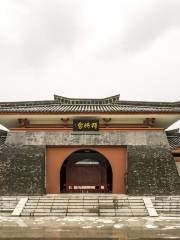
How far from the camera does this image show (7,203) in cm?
1648

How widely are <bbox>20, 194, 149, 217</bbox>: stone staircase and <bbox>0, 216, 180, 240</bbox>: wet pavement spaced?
83cm

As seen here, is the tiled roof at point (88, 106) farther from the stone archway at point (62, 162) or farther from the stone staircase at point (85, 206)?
the stone staircase at point (85, 206)

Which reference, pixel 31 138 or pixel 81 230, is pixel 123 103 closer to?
pixel 31 138

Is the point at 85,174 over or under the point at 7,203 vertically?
over

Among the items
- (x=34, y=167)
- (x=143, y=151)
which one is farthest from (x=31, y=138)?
(x=143, y=151)

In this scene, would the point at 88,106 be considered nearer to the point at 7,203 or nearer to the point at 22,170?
the point at 22,170

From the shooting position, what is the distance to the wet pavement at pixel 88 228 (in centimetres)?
1057

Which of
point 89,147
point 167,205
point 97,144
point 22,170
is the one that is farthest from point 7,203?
point 167,205

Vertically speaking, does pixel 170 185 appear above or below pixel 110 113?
below

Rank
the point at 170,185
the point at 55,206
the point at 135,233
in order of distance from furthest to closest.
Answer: the point at 170,185, the point at 55,206, the point at 135,233

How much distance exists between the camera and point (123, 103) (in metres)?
22.9

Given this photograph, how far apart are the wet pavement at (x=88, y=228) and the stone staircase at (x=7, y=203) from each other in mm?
1314

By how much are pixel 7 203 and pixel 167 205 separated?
7.68m

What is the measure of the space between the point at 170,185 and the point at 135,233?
23.6ft
